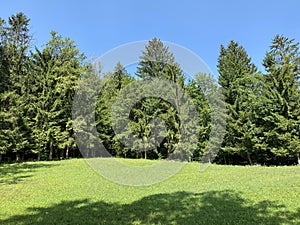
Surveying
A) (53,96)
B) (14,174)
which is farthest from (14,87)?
(14,174)

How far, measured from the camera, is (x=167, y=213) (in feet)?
19.2

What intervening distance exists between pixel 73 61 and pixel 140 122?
11101 millimetres

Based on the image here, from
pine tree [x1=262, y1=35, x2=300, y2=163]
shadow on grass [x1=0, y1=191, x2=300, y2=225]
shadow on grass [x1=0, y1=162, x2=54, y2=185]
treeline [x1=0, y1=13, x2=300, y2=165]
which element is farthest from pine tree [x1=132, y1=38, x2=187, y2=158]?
shadow on grass [x1=0, y1=191, x2=300, y2=225]

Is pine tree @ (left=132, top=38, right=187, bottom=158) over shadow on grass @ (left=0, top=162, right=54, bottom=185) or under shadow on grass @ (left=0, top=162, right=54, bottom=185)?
over

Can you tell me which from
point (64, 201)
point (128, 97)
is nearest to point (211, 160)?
point (128, 97)

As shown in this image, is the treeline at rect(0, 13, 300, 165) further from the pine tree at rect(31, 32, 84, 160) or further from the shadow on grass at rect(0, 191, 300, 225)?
the shadow on grass at rect(0, 191, 300, 225)

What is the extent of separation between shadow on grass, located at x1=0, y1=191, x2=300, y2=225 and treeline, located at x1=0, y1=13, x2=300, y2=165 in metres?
15.5

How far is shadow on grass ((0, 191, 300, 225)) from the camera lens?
17.2ft

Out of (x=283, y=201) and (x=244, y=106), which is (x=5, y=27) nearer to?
(x=244, y=106)

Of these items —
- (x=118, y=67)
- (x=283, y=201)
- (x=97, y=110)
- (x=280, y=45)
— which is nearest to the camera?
(x=283, y=201)

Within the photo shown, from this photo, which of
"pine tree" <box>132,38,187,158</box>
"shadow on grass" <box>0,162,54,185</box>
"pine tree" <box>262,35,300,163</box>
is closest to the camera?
"shadow on grass" <box>0,162,54,185</box>

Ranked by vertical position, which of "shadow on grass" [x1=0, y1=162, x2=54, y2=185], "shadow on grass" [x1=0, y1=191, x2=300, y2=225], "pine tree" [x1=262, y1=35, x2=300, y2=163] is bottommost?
"shadow on grass" [x1=0, y1=191, x2=300, y2=225]

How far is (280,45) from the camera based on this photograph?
26016 millimetres

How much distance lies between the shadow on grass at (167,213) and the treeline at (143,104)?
50.9ft
